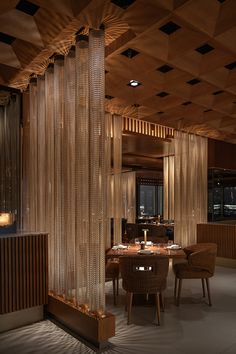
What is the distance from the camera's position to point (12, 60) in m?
3.70

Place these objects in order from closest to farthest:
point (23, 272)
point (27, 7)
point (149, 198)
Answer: point (27, 7), point (23, 272), point (149, 198)

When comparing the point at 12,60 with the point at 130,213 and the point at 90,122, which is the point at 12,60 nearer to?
the point at 90,122

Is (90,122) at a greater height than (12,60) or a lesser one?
lesser

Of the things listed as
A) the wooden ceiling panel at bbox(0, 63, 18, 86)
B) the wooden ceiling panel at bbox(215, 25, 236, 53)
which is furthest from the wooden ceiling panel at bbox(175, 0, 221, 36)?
the wooden ceiling panel at bbox(0, 63, 18, 86)

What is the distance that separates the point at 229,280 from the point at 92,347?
147 inches

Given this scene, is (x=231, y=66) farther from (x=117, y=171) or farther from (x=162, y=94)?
(x=117, y=171)

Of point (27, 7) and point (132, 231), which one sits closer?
point (27, 7)

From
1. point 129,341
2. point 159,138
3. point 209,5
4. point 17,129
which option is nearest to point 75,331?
point 129,341

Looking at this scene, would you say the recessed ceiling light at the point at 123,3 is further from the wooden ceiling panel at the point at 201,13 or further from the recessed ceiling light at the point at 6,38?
the recessed ceiling light at the point at 6,38

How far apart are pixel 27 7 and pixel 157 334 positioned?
3.62 metres

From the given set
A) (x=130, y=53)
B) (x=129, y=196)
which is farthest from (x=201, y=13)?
(x=129, y=196)

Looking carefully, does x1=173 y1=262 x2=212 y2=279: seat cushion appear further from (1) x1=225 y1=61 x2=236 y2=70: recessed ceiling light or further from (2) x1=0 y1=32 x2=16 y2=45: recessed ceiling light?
(2) x1=0 y1=32 x2=16 y2=45: recessed ceiling light

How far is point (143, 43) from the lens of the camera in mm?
3352

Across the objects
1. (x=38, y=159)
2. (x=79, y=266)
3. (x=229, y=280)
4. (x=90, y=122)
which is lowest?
(x=229, y=280)
